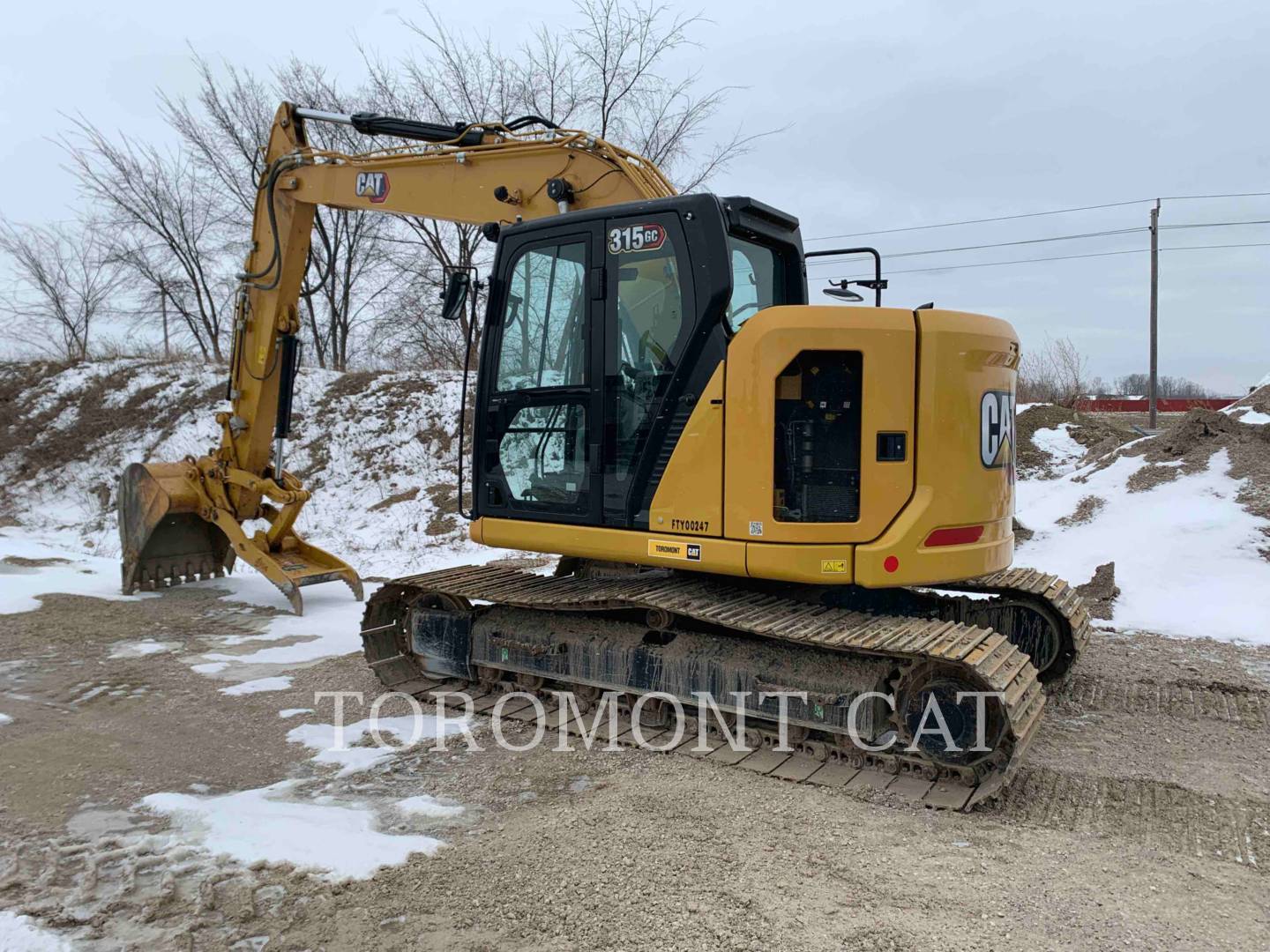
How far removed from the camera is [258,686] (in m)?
5.81

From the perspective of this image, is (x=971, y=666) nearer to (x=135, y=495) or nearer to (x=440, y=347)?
(x=135, y=495)

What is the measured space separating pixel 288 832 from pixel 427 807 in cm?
56

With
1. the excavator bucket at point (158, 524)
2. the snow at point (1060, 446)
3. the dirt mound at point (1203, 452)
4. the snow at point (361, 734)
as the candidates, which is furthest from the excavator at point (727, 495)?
the snow at point (1060, 446)

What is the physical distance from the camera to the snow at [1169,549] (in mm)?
7588

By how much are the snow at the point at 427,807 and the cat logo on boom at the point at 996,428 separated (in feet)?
9.53

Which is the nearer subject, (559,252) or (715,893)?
(715,893)

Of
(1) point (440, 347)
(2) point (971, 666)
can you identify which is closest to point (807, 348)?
(2) point (971, 666)

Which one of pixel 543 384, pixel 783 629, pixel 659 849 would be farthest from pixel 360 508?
pixel 659 849

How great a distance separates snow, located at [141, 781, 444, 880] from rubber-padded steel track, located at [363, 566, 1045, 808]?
1555 millimetres

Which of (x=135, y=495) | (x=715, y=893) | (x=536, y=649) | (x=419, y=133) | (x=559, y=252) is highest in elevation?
(x=419, y=133)

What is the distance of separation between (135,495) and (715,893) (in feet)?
23.3

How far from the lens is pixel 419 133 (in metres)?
6.37

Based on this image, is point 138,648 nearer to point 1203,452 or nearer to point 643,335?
point 643,335

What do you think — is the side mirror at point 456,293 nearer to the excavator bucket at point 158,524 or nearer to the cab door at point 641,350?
the cab door at point 641,350
